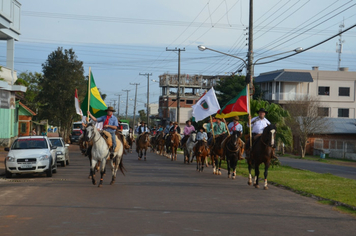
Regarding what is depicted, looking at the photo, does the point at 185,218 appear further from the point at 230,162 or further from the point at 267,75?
the point at 267,75

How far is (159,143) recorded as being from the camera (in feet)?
125

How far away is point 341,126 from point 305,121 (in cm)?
758

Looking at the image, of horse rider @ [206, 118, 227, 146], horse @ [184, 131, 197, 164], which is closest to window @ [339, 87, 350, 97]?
horse @ [184, 131, 197, 164]

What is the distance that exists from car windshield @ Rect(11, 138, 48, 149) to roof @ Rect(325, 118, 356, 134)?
42233 mm

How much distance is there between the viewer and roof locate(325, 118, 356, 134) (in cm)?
5662

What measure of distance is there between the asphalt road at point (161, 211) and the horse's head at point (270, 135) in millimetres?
1552

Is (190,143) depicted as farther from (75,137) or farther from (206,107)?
(75,137)

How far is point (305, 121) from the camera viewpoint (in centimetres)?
5384

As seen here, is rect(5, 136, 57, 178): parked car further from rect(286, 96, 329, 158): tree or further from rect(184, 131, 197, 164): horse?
rect(286, 96, 329, 158): tree

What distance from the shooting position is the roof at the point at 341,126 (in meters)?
56.6

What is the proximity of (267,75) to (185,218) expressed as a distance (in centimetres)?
6192

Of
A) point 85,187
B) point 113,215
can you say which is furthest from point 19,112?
point 113,215

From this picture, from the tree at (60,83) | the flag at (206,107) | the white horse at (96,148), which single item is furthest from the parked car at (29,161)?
the tree at (60,83)

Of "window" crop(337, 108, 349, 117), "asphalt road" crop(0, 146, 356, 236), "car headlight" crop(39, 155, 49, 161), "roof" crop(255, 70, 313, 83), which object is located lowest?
"asphalt road" crop(0, 146, 356, 236)
